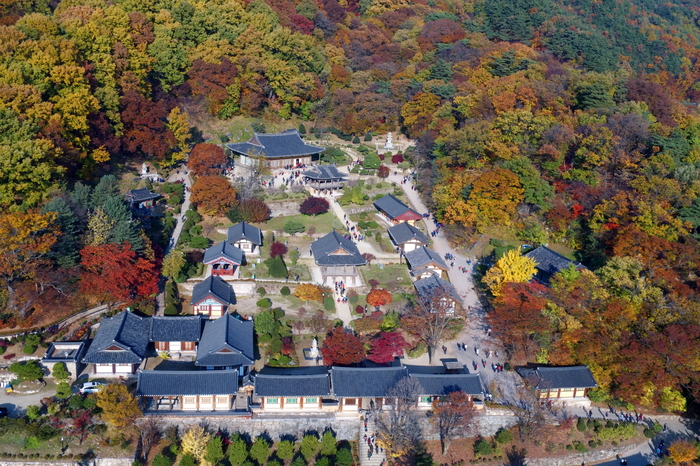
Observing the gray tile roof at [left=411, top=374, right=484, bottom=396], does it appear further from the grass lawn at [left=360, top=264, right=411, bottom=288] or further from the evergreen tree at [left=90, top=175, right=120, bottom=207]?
the evergreen tree at [left=90, top=175, right=120, bottom=207]

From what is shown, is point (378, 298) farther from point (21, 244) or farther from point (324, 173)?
point (21, 244)

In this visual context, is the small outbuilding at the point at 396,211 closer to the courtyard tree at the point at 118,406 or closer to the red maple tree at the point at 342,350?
the red maple tree at the point at 342,350

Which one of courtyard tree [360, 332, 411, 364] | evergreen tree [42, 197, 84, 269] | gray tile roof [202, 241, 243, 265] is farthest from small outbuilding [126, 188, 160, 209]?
courtyard tree [360, 332, 411, 364]

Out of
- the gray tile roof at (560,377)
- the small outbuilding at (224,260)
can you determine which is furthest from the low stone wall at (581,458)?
the small outbuilding at (224,260)

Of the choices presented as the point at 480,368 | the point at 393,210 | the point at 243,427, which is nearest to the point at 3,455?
the point at 243,427

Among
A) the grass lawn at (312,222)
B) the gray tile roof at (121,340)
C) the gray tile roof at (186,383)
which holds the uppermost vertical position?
the gray tile roof at (186,383)

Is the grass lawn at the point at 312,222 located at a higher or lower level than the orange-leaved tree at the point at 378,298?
lower

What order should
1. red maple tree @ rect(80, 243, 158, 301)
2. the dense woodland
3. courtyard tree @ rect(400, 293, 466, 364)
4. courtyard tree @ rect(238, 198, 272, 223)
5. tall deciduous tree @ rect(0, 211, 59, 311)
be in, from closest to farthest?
tall deciduous tree @ rect(0, 211, 59, 311) → the dense woodland → red maple tree @ rect(80, 243, 158, 301) → courtyard tree @ rect(400, 293, 466, 364) → courtyard tree @ rect(238, 198, 272, 223)
